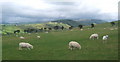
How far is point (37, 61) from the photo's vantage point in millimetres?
22297

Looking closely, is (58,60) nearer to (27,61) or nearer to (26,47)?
(27,61)

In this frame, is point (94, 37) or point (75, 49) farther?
point (94, 37)

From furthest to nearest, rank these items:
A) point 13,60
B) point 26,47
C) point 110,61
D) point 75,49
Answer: point 26,47 → point 75,49 → point 13,60 → point 110,61

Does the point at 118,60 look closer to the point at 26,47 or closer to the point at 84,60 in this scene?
the point at 84,60

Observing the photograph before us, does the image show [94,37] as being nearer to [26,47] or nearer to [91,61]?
[26,47]

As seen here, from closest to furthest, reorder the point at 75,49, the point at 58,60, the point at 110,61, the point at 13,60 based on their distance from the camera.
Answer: the point at 110,61 → the point at 58,60 → the point at 13,60 → the point at 75,49

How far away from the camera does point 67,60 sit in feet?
70.5

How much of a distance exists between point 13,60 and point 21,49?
9.10 metres

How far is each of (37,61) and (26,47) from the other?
1029cm

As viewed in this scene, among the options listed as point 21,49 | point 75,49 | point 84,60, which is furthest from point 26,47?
point 84,60

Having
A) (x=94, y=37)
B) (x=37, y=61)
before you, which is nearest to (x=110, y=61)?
(x=37, y=61)

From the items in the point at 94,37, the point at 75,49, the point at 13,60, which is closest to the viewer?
the point at 13,60

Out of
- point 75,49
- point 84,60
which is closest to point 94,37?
point 75,49

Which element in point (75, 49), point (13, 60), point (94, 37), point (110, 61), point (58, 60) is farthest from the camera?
point (94, 37)
